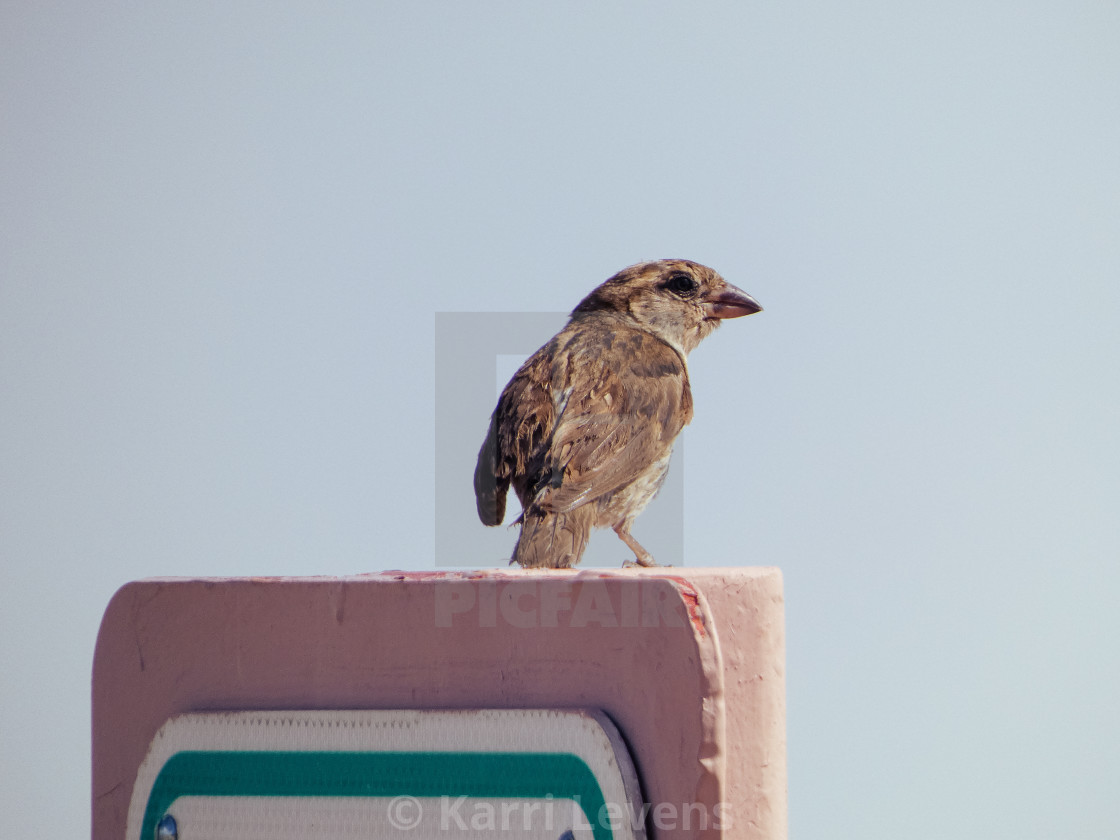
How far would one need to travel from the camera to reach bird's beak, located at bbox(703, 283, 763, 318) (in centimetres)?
415

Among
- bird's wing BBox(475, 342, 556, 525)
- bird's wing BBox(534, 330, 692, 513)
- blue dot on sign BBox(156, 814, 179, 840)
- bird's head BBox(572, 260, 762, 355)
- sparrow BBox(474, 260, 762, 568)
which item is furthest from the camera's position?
bird's head BBox(572, 260, 762, 355)

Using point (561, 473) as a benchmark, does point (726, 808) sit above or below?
below

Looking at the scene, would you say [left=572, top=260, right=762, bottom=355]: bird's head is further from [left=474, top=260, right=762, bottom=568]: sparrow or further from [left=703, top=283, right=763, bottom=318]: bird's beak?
[left=474, top=260, right=762, bottom=568]: sparrow

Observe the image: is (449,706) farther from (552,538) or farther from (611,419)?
(611,419)

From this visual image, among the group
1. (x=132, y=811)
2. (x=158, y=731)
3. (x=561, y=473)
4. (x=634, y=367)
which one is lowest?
(x=132, y=811)

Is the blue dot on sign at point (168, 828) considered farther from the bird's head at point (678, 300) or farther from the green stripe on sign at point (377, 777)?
the bird's head at point (678, 300)

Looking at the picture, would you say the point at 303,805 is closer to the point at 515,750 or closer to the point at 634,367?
the point at 515,750

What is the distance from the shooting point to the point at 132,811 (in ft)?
4.93

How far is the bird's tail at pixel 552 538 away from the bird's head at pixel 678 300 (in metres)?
1.43

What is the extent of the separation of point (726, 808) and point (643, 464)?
1825 mm

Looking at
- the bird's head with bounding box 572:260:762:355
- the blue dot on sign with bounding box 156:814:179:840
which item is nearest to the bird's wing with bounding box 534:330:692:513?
the bird's head with bounding box 572:260:762:355

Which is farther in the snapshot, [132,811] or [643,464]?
[643,464]

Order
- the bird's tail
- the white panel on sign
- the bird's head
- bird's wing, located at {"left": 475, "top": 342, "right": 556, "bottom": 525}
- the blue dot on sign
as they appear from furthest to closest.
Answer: the bird's head → bird's wing, located at {"left": 475, "top": 342, "right": 556, "bottom": 525} → the bird's tail → the blue dot on sign → the white panel on sign

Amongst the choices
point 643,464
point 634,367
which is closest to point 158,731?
point 643,464
